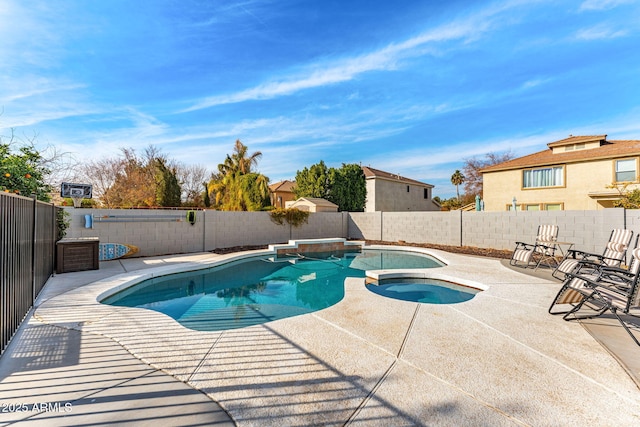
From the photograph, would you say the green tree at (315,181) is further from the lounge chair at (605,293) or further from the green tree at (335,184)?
the lounge chair at (605,293)

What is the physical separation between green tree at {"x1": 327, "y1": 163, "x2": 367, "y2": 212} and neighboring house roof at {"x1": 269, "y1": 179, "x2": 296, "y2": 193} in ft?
29.1

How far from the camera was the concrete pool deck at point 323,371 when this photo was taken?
1981mm

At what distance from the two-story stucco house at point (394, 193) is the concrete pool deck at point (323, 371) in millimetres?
20435

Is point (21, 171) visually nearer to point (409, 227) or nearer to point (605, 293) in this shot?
point (605, 293)

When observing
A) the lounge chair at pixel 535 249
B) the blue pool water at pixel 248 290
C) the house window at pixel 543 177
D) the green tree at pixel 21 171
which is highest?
the house window at pixel 543 177

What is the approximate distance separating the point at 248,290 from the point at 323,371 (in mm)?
4368

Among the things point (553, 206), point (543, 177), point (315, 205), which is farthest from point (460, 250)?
point (543, 177)

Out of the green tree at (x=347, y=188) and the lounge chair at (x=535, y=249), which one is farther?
the green tree at (x=347, y=188)

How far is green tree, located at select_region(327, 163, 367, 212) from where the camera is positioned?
2195 cm

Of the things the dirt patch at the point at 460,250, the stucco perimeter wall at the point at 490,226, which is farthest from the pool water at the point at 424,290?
the stucco perimeter wall at the point at 490,226

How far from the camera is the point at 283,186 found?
31.0 meters

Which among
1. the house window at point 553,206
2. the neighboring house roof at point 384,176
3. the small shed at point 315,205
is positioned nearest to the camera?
the house window at point 553,206

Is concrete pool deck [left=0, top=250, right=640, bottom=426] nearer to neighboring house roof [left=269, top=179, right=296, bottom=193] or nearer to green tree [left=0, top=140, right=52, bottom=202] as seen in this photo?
green tree [left=0, top=140, right=52, bottom=202]

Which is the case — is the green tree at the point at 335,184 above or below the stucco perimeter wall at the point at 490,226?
above
